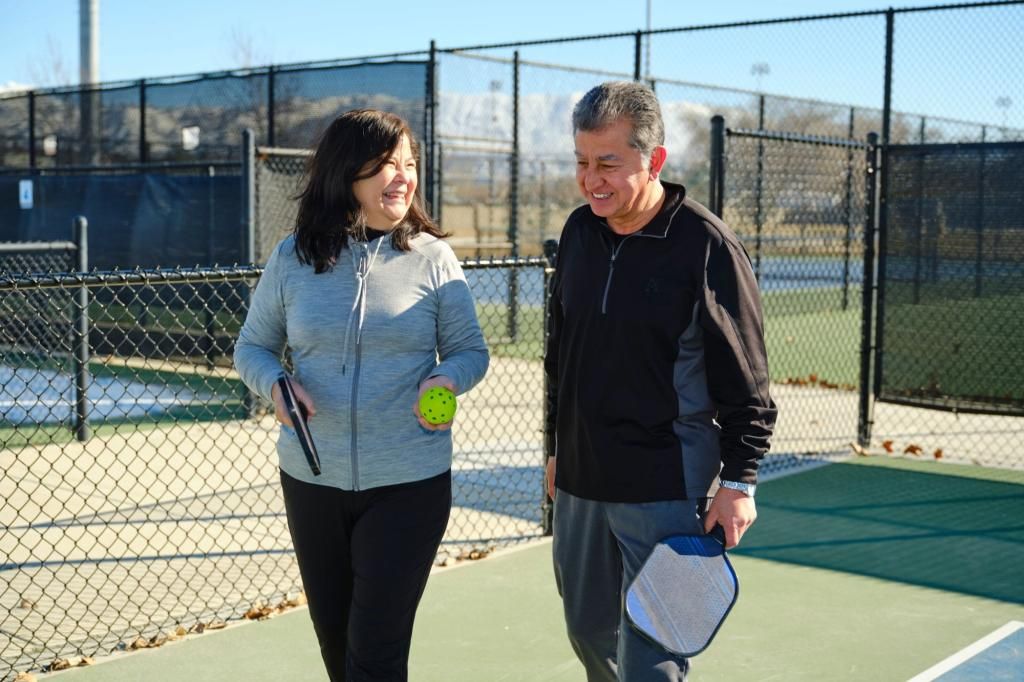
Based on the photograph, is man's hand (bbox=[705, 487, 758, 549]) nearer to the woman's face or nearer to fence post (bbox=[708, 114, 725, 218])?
the woman's face

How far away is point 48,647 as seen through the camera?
4.69 meters

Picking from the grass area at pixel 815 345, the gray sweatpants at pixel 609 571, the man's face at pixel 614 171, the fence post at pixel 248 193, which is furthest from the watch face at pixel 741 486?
the grass area at pixel 815 345

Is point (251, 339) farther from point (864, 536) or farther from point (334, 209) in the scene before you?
point (864, 536)

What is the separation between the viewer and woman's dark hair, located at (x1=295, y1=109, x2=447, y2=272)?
3.30m

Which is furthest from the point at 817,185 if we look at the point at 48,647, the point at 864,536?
the point at 48,647

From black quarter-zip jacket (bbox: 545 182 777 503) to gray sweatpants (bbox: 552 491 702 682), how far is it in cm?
6

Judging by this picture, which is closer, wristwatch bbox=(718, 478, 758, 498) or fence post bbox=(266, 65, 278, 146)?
wristwatch bbox=(718, 478, 758, 498)

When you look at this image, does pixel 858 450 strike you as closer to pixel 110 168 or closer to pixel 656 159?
pixel 656 159

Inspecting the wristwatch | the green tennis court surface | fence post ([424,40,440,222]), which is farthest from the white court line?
fence post ([424,40,440,222])

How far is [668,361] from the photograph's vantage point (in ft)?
10.1

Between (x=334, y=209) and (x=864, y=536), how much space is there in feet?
13.5

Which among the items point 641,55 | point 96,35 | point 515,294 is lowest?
point 515,294

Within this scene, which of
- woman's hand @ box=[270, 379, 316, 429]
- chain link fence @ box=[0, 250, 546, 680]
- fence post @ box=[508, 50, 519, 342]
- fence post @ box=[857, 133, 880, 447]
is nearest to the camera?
woman's hand @ box=[270, 379, 316, 429]

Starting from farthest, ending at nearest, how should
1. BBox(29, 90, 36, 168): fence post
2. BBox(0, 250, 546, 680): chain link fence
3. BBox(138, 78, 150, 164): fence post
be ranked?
BBox(29, 90, 36, 168): fence post, BBox(138, 78, 150, 164): fence post, BBox(0, 250, 546, 680): chain link fence
